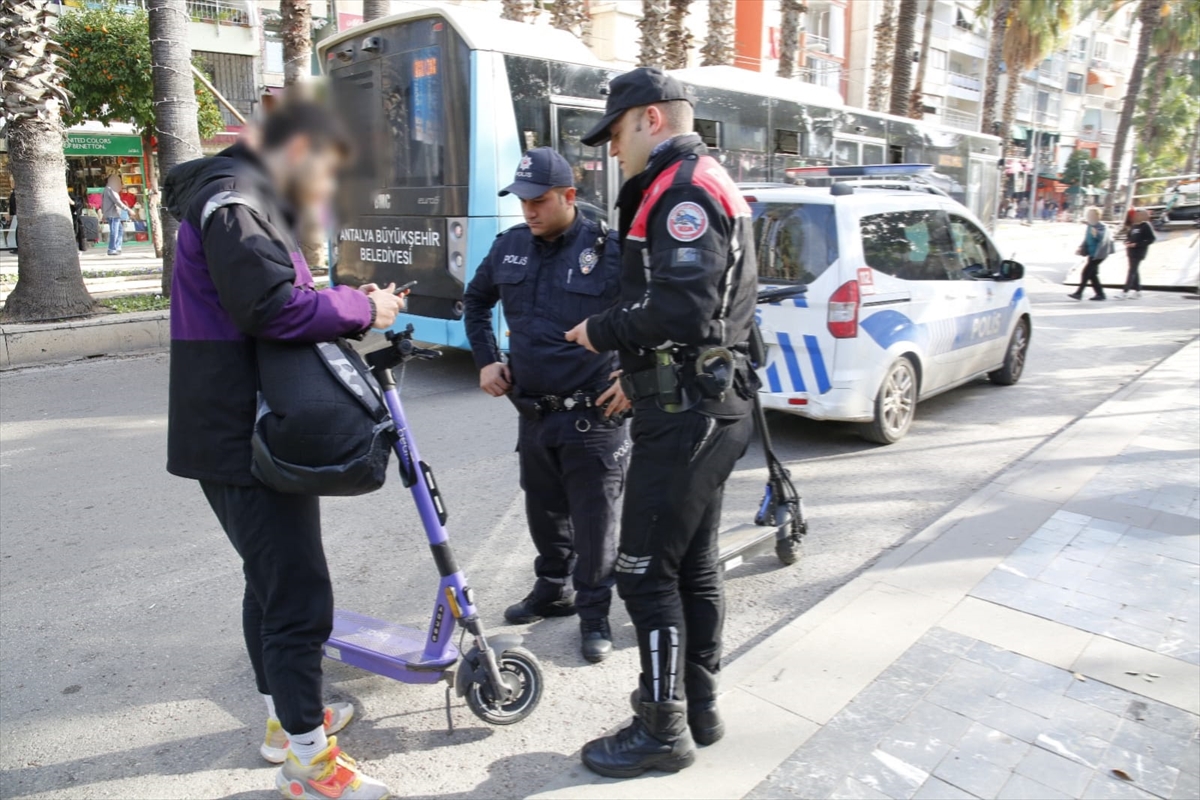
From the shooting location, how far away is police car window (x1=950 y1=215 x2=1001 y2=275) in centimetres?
689

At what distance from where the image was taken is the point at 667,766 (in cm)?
258

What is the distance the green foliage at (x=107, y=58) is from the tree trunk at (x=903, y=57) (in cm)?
1392

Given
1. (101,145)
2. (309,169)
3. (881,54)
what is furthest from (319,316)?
(881,54)

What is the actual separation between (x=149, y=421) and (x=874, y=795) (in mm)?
5972

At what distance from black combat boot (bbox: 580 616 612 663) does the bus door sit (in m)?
5.45

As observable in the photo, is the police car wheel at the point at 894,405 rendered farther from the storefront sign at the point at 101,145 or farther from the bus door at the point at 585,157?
the storefront sign at the point at 101,145

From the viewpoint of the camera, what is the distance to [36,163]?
9336 mm

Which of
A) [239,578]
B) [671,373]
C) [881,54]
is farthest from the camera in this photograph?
[881,54]

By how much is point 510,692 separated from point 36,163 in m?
9.36

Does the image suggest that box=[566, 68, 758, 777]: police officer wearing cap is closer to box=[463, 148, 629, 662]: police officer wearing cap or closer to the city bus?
box=[463, 148, 629, 662]: police officer wearing cap

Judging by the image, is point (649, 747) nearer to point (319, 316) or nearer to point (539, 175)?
point (319, 316)

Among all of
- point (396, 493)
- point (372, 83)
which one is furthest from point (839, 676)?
point (396, 493)

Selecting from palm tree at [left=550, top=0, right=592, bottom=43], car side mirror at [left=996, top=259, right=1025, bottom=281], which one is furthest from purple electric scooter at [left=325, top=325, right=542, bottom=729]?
palm tree at [left=550, top=0, right=592, bottom=43]

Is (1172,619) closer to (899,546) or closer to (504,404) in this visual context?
(899,546)
